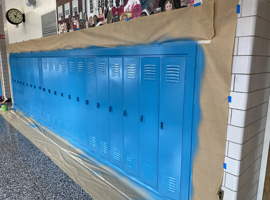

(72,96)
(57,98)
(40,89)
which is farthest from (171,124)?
(40,89)

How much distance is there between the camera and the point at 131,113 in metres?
2.52

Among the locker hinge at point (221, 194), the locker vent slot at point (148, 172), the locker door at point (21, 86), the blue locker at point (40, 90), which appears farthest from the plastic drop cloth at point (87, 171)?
the locker door at point (21, 86)

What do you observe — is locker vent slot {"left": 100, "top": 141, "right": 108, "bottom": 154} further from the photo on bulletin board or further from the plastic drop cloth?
the photo on bulletin board

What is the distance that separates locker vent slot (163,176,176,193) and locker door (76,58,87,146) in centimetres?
171

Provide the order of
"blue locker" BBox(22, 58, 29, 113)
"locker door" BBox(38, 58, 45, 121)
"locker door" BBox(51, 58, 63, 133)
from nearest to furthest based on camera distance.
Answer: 1. "locker door" BBox(51, 58, 63, 133)
2. "locker door" BBox(38, 58, 45, 121)
3. "blue locker" BBox(22, 58, 29, 113)

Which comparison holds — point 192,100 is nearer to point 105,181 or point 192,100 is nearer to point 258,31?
point 258,31

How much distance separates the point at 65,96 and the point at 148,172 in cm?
225

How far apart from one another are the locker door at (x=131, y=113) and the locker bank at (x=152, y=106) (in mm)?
14

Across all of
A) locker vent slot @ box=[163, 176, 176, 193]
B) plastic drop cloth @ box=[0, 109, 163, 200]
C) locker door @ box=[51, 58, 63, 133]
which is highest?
locker door @ box=[51, 58, 63, 133]

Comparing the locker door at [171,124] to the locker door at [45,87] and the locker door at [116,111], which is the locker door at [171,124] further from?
the locker door at [45,87]

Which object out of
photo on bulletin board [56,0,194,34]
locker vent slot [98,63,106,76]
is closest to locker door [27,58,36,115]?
photo on bulletin board [56,0,194,34]

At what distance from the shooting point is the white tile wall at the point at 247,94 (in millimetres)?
1524

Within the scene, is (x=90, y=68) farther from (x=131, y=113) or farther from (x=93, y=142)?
(x=93, y=142)

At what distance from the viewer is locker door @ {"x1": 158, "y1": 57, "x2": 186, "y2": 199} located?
1.98 metres
